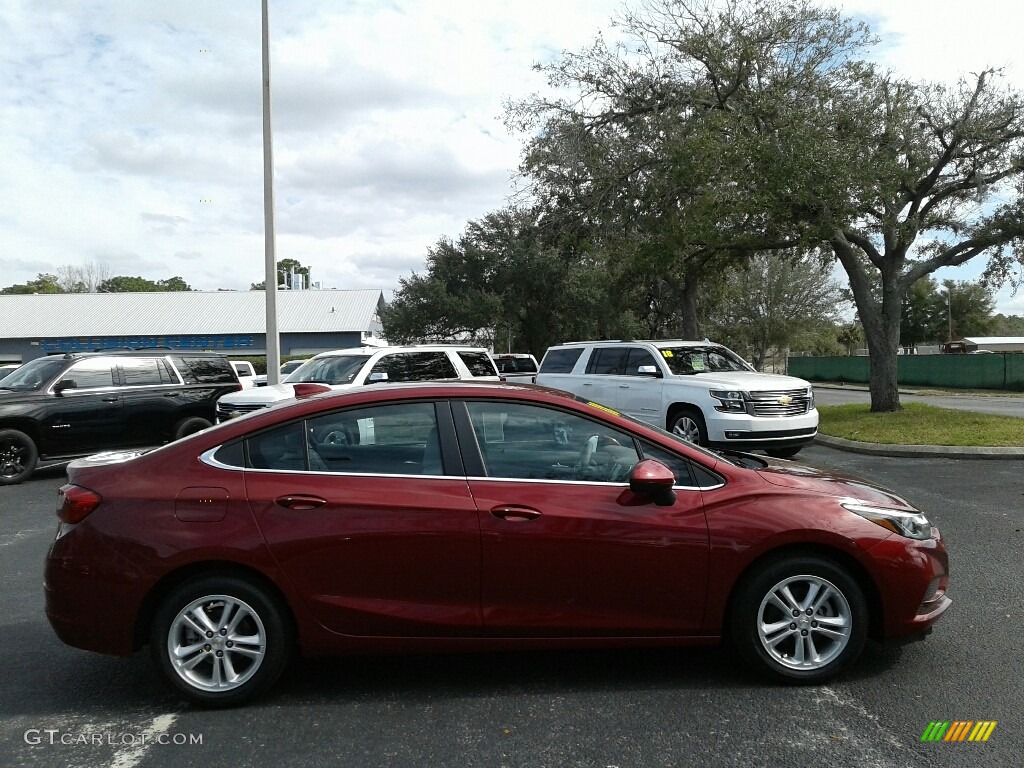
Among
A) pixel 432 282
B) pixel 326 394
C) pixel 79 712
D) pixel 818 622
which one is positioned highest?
pixel 432 282

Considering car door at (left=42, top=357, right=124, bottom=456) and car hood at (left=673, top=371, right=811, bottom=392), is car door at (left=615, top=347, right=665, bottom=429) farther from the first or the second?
car door at (left=42, top=357, right=124, bottom=456)

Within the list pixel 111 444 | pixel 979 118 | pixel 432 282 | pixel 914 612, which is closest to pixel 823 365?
pixel 432 282

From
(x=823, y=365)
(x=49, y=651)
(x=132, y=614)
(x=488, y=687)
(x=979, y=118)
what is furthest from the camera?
(x=823, y=365)

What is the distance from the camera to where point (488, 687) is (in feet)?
13.4

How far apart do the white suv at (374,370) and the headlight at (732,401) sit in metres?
3.47

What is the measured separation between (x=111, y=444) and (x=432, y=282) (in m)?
29.9

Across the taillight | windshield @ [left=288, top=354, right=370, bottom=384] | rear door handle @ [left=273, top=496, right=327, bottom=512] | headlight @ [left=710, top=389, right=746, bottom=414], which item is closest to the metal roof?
windshield @ [left=288, top=354, right=370, bottom=384]

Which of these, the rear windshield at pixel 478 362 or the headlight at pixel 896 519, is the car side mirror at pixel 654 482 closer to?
the headlight at pixel 896 519

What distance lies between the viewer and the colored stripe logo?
3486 mm

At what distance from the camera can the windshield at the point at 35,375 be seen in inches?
443

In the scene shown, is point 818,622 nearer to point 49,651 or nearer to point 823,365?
point 49,651

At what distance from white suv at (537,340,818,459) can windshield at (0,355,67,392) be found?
792cm

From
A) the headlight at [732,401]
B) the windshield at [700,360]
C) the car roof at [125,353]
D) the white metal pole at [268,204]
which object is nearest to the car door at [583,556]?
the headlight at [732,401]

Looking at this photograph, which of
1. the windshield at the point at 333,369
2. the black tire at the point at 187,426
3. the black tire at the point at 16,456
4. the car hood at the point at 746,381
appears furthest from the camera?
the black tire at the point at 187,426
